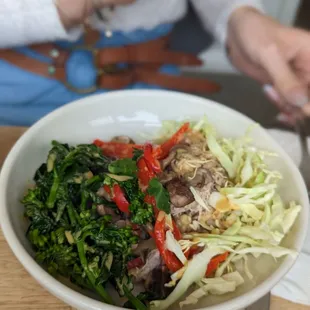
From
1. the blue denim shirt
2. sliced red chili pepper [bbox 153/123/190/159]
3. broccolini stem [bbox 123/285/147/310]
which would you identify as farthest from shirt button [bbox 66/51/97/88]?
broccolini stem [bbox 123/285/147/310]

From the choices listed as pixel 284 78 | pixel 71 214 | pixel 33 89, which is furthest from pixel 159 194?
pixel 33 89

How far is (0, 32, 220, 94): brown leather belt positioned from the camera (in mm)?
983

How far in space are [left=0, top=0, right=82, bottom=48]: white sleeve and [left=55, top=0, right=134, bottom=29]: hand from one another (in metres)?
0.02

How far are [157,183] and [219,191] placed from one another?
0.11m

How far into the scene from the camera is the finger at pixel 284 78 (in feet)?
2.76

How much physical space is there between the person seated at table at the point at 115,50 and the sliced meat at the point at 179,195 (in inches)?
12.8

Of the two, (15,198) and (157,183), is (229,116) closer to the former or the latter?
(157,183)

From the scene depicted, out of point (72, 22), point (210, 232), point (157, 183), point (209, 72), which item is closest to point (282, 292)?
point (210, 232)

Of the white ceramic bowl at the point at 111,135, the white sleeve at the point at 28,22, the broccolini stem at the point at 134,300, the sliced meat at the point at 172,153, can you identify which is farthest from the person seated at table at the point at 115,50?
the broccolini stem at the point at 134,300

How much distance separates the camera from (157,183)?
606mm

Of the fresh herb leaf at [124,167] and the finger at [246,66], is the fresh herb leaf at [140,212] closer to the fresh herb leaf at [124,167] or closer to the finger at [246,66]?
the fresh herb leaf at [124,167]

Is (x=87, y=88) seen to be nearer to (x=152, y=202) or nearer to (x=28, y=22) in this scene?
(x=28, y=22)

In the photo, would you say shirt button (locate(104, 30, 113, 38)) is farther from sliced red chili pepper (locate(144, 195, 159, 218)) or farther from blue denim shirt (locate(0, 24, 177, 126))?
sliced red chili pepper (locate(144, 195, 159, 218))

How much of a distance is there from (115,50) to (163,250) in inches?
22.2
